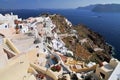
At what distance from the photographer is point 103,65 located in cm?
2142

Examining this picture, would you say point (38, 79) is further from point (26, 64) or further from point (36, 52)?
point (36, 52)

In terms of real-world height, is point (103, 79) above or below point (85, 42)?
above

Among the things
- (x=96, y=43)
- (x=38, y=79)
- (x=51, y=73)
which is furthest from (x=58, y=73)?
(x=96, y=43)

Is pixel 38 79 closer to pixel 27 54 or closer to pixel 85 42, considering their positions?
pixel 27 54

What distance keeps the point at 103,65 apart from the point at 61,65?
5.46 m

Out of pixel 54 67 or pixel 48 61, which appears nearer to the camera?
pixel 54 67

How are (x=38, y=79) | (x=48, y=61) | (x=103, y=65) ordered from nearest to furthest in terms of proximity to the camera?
(x=38, y=79) → (x=103, y=65) → (x=48, y=61)

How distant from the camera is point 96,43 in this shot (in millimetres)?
82438

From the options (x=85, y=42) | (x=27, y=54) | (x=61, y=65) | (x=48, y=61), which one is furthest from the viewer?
(x=85, y=42)

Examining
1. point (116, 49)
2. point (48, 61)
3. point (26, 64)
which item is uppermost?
point (26, 64)

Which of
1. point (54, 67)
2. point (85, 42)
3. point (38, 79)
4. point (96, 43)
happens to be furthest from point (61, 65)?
point (96, 43)

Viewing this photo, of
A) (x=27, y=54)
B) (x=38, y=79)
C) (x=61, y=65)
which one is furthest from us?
(x=61, y=65)

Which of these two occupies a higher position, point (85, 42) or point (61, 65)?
point (61, 65)

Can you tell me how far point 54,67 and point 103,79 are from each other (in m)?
5.86
